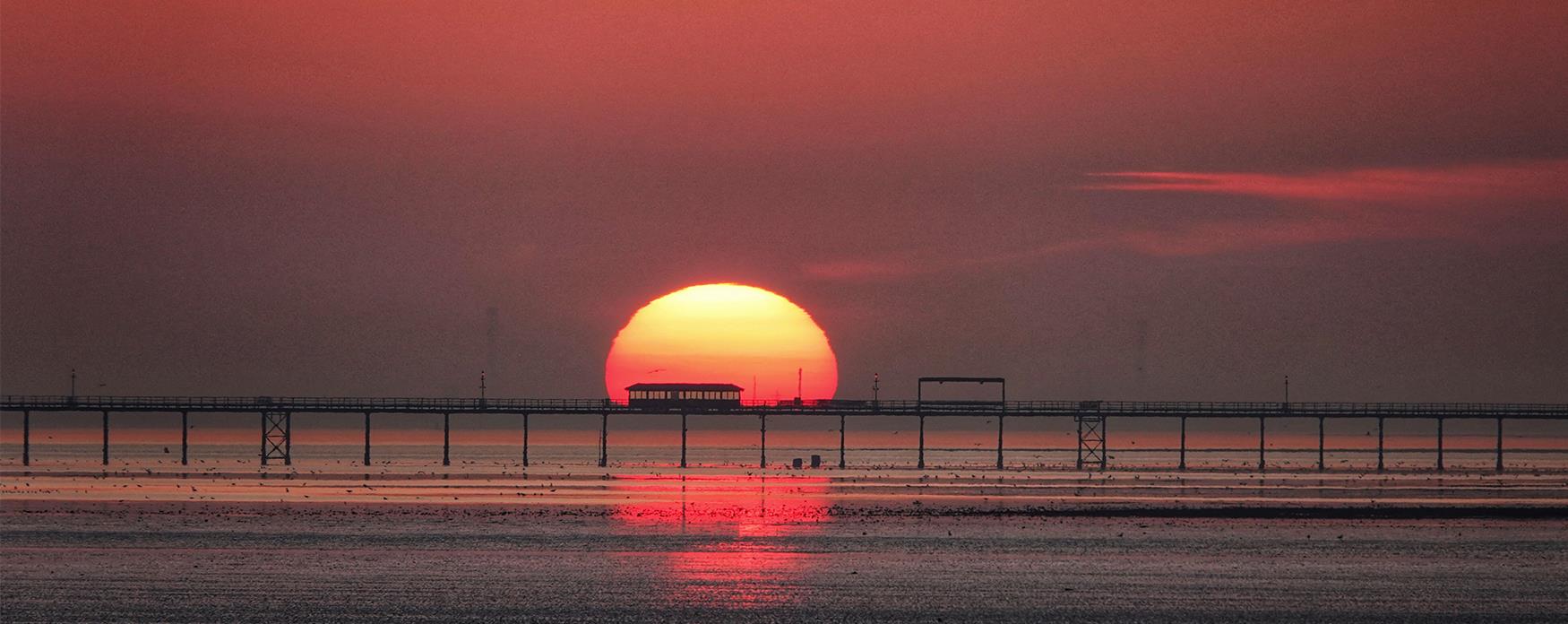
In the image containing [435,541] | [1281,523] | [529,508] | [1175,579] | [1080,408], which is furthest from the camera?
[1080,408]

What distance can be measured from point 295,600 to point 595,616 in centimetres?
666

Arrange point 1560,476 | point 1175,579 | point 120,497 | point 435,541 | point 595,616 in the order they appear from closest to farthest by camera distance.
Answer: point 595,616 < point 1175,579 < point 435,541 < point 120,497 < point 1560,476

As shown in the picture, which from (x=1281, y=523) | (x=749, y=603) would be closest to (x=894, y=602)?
(x=749, y=603)

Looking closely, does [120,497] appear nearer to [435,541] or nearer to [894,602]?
[435,541]

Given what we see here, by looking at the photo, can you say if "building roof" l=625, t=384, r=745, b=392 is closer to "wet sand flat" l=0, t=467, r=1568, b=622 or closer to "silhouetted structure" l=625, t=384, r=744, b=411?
"silhouetted structure" l=625, t=384, r=744, b=411

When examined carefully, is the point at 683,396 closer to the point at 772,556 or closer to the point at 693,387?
the point at 693,387

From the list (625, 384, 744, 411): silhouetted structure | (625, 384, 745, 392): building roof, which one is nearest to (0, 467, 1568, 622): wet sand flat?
(625, 384, 744, 411): silhouetted structure

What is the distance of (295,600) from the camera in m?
34.8

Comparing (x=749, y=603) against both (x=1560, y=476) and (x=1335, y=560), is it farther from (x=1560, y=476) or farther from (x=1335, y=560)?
(x=1560, y=476)

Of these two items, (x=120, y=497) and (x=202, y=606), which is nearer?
(x=202, y=606)

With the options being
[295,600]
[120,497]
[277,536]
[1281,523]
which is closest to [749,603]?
[295,600]

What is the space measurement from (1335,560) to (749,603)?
18.0 metres

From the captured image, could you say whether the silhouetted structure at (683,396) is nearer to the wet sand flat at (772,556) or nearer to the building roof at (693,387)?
the building roof at (693,387)

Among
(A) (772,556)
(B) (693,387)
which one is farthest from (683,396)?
(A) (772,556)
